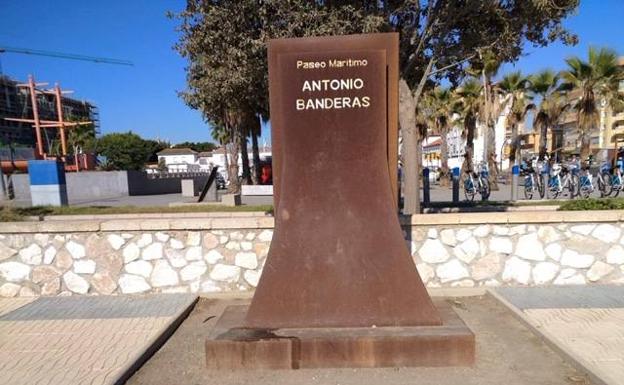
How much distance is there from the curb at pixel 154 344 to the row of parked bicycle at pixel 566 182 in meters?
13.1

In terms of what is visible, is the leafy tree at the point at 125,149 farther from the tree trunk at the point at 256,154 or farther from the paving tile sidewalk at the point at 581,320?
the paving tile sidewalk at the point at 581,320

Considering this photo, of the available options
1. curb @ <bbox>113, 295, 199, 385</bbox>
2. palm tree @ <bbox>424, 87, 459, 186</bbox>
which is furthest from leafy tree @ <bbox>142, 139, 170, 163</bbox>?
curb @ <bbox>113, 295, 199, 385</bbox>

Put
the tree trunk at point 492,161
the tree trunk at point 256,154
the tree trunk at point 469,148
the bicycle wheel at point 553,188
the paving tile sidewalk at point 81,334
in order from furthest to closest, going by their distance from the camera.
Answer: the tree trunk at point 256,154
the tree trunk at point 492,161
the tree trunk at point 469,148
the bicycle wheel at point 553,188
the paving tile sidewalk at point 81,334

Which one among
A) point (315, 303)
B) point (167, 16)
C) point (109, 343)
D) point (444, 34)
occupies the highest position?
point (167, 16)

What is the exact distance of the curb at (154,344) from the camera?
345 cm

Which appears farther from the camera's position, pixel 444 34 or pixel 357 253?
pixel 444 34

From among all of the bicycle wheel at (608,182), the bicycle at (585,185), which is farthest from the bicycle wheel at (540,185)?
the bicycle wheel at (608,182)

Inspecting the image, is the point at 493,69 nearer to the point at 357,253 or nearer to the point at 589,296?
the point at 589,296

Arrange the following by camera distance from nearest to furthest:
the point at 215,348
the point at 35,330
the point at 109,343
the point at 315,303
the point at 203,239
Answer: the point at 215,348
the point at 315,303
the point at 109,343
the point at 35,330
the point at 203,239

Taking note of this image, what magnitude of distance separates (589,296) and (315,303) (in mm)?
3348

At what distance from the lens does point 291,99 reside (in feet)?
12.3

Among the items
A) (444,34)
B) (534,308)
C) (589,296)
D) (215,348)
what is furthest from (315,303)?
(444,34)

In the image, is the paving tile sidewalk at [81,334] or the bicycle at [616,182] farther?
the bicycle at [616,182]

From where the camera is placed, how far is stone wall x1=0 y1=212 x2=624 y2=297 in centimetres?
520
